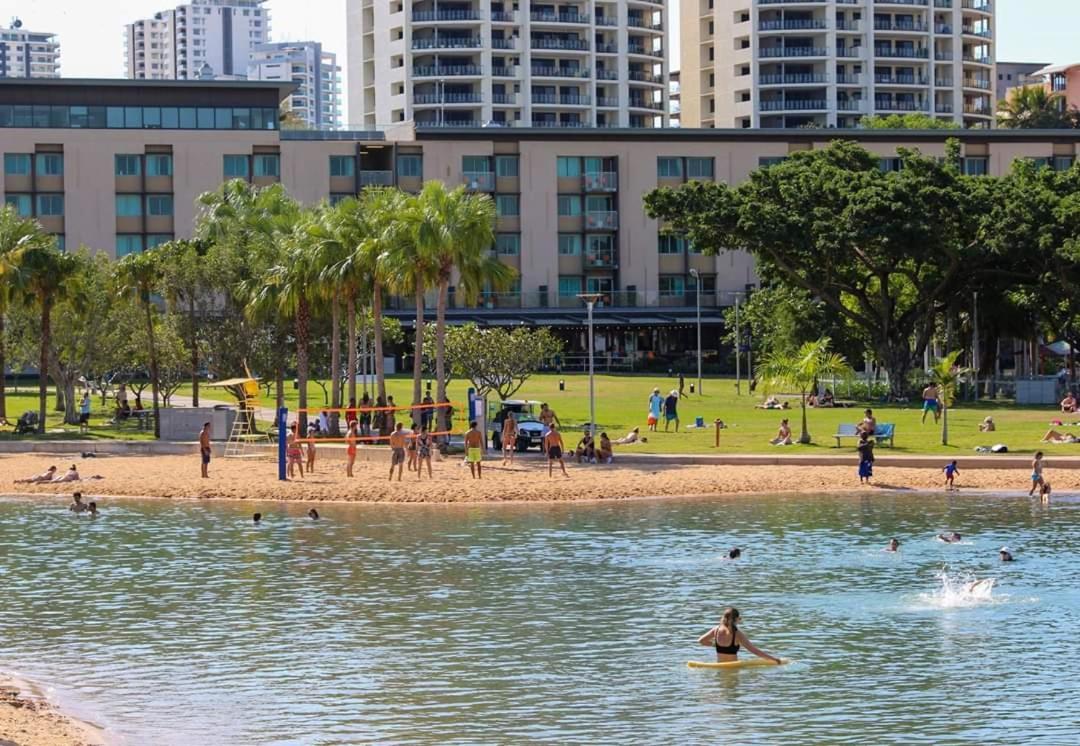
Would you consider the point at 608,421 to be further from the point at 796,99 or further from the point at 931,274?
the point at 796,99

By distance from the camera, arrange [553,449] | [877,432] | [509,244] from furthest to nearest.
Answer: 1. [509,244]
2. [877,432]
3. [553,449]

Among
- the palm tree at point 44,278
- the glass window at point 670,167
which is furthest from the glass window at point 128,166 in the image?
the palm tree at point 44,278

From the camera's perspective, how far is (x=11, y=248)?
69062 mm

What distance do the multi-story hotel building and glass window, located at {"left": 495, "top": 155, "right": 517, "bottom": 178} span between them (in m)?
0.10

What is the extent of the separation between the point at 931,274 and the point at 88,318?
40616 millimetres

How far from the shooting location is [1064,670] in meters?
25.9

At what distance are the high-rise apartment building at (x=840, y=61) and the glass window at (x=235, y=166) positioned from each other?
2708 inches

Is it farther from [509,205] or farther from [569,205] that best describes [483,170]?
[569,205]

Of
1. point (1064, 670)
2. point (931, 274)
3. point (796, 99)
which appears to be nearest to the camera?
point (1064, 670)

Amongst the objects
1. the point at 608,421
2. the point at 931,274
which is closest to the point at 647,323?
the point at 931,274

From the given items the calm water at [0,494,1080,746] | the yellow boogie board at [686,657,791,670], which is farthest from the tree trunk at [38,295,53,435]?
the yellow boogie board at [686,657,791,670]

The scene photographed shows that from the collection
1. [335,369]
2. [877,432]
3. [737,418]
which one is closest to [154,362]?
[335,369]

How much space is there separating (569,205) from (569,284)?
18.6 ft

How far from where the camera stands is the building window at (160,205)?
372ft
